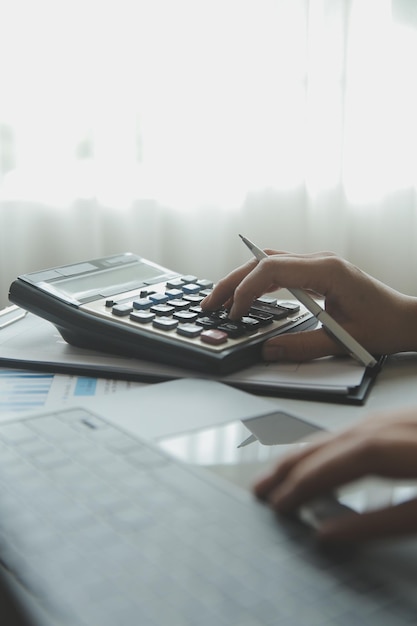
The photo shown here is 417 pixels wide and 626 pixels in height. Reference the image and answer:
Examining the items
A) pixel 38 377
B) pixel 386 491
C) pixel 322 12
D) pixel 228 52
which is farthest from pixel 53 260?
pixel 386 491

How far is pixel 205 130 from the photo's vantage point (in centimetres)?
158

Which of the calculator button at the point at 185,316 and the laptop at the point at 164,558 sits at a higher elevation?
the calculator button at the point at 185,316

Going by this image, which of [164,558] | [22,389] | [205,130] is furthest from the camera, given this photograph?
[205,130]

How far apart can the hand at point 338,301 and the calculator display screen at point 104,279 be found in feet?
0.44

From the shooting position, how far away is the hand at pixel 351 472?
0.39 metres

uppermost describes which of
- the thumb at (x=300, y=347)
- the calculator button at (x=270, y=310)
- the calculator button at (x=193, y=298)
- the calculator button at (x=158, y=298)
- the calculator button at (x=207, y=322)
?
the calculator button at (x=158, y=298)

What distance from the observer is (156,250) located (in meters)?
1.61

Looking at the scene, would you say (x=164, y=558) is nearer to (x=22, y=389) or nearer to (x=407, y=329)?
(x=22, y=389)

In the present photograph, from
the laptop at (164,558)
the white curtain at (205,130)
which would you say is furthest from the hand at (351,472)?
the white curtain at (205,130)

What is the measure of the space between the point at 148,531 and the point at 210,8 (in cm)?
134

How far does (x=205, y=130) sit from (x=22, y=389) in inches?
40.3

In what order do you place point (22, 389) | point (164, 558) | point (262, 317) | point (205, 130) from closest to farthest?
point (164, 558) < point (22, 389) < point (262, 317) < point (205, 130)

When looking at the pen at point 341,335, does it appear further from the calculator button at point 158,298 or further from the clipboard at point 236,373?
the calculator button at point 158,298

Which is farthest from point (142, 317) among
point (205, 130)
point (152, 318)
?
point (205, 130)
